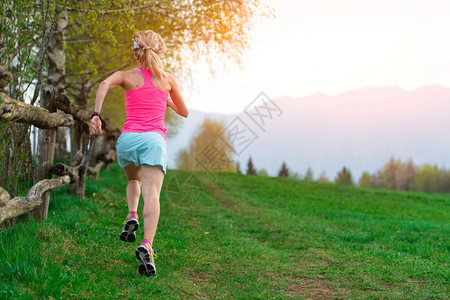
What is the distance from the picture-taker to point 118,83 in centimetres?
431

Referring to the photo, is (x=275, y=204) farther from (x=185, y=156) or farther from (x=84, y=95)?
(x=185, y=156)

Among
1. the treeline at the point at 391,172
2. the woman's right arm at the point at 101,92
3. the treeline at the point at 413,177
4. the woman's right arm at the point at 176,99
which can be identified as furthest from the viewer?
the treeline at the point at 413,177

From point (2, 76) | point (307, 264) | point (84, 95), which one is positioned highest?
point (84, 95)

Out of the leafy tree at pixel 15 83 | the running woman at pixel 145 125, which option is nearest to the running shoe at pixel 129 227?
the running woman at pixel 145 125

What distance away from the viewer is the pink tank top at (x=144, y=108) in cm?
434

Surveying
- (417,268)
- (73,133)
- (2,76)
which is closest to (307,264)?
(417,268)

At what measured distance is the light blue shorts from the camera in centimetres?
421

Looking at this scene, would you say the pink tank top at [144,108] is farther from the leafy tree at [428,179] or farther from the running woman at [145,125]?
the leafy tree at [428,179]

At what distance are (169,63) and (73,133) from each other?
287 inches

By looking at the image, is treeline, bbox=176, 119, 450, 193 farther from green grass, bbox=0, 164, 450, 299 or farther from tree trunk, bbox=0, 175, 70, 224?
tree trunk, bbox=0, 175, 70, 224

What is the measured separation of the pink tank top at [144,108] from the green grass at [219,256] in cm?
159

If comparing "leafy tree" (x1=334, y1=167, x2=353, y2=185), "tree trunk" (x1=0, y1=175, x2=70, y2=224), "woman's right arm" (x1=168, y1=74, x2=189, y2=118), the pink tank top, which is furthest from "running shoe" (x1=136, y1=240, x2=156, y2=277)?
"leafy tree" (x1=334, y1=167, x2=353, y2=185)

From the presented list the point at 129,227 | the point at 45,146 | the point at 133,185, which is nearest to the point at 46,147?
the point at 45,146

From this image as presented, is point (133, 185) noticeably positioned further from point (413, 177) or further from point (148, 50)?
point (413, 177)
